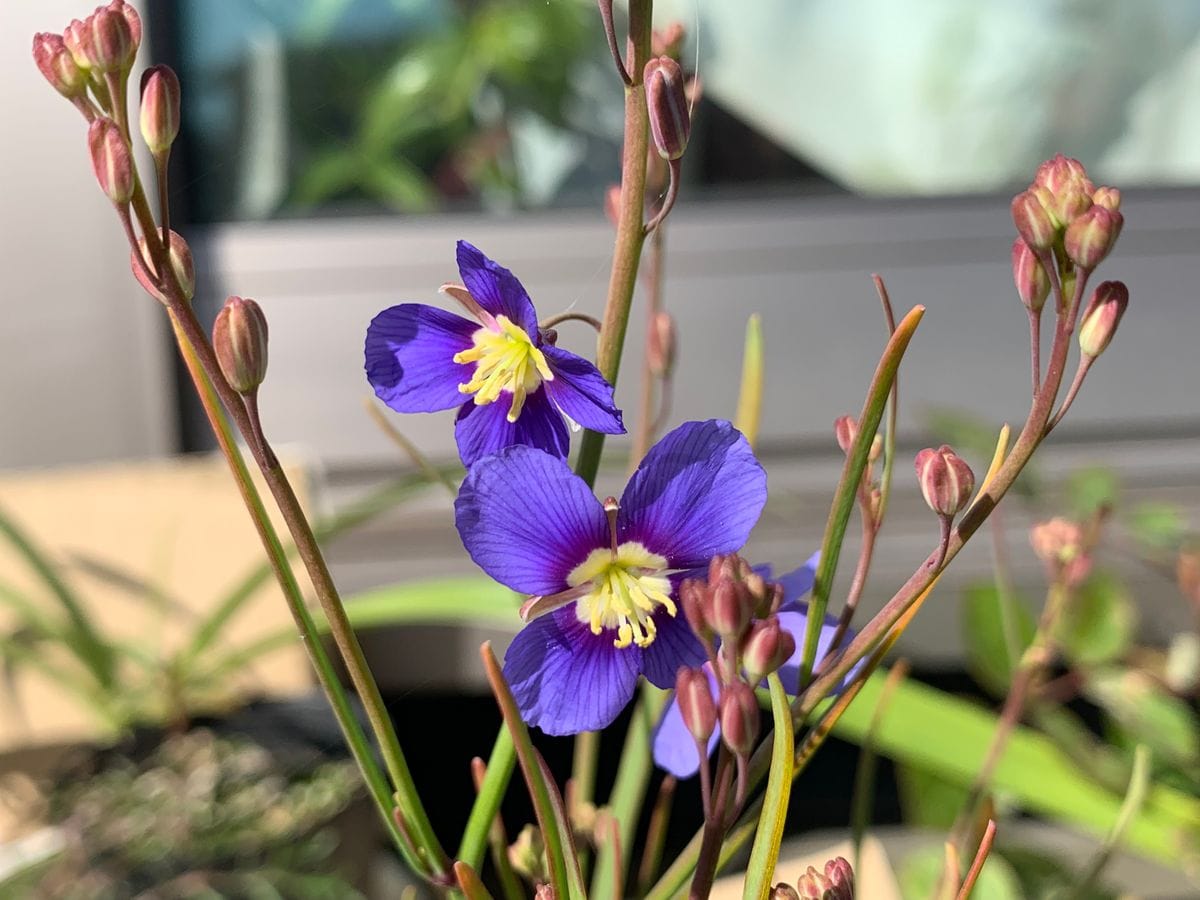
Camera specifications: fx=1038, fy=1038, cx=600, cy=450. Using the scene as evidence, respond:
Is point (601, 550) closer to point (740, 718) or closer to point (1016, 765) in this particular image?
point (740, 718)

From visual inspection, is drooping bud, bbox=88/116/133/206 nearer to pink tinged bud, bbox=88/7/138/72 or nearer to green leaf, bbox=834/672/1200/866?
pink tinged bud, bbox=88/7/138/72

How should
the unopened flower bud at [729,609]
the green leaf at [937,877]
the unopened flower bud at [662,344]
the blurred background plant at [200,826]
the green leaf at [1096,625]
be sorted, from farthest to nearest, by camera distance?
the green leaf at [1096,625] < the blurred background plant at [200,826] < the green leaf at [937,877] < the unopened flower bud at [662,344] < the unopened flower bud at [729,609]

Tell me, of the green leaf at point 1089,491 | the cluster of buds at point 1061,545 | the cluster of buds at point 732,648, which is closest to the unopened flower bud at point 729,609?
the cluster of buds at point 732,648

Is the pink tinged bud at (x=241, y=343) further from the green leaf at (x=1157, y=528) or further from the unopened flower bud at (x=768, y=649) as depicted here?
the green leaf at (x=1157, y=528)

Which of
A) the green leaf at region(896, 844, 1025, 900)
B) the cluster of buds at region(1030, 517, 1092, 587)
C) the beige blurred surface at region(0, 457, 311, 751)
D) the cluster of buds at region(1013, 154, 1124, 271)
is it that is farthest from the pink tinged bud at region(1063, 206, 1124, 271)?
the beige blurred surface at region(0, 457, 311, 751)

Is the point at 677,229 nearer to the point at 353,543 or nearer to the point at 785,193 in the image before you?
the point at 785,193

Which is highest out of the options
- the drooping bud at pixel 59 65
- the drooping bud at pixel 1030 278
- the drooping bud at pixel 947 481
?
the drooping bud at pixel 59 65

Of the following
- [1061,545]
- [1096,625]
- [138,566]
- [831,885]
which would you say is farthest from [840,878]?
[138,566]

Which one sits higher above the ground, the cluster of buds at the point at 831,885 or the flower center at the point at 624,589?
the flower center at the point at 624,589
